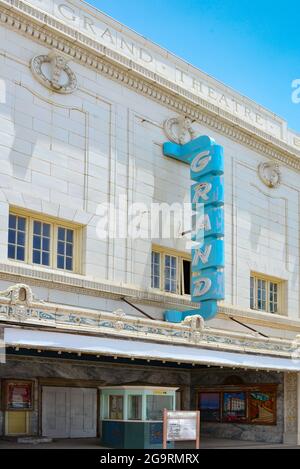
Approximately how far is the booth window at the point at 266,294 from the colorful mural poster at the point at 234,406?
11.0 feet

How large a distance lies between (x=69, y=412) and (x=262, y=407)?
7.16m

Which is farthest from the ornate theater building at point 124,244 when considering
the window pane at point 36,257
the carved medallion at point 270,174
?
the carved medallion at point 270,174

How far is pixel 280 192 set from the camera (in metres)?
31.0

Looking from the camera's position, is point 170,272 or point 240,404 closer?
point 170,272

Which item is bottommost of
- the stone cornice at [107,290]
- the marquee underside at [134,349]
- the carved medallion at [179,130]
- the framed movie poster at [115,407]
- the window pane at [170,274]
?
the framed movie poster at [115,407]

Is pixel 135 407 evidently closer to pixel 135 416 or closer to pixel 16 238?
pixel 135 416

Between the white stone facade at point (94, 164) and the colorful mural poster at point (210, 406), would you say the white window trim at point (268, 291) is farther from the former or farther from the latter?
the colorful mural poster at point (210, 406)

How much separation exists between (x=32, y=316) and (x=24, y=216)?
15.3 feet

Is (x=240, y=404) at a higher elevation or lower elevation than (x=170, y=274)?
lower

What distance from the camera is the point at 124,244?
77.2 feet

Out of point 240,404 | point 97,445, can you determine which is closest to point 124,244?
point 97,445

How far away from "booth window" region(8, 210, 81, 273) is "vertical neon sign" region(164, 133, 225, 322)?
394cm

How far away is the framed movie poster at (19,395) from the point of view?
72.7ft
